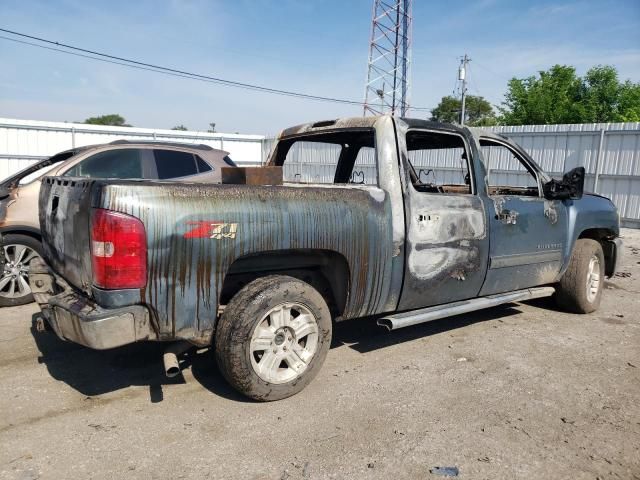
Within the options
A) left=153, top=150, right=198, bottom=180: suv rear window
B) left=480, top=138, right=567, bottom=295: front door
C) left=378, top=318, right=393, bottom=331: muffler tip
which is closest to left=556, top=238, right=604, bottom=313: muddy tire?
left=480, top=138, right=567, bottom=295: front door

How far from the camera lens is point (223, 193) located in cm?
300

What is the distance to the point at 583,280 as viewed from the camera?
544 cm

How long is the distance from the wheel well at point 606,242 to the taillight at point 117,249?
16.2 ft

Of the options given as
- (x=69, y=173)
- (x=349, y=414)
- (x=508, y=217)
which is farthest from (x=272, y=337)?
(x=69, y=173)

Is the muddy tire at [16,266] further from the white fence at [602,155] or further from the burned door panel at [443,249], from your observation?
the white fence at [602,155]

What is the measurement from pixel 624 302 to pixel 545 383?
10.7 ft

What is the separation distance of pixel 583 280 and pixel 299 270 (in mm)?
3460

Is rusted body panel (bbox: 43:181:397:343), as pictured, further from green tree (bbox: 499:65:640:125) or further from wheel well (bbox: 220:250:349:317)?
green tree (bbox: 499:65:640:125)

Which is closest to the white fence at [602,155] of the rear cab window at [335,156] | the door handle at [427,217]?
the rear cab window at [335,156]

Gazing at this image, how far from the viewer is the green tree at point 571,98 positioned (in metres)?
32.1

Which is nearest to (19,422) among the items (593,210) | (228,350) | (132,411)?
(132,411)

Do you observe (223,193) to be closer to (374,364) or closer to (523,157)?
(374,364)

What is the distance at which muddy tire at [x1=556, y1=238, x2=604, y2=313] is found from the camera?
5410mm

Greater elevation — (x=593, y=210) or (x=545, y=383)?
(x=593, y=210)
